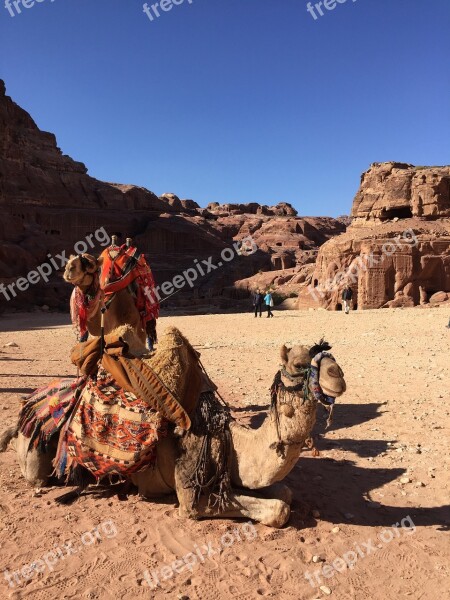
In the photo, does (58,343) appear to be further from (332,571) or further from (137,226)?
(137,226)

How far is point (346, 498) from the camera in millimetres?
4406

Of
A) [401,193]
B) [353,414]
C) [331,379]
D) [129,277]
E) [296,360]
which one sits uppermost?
[401,193]

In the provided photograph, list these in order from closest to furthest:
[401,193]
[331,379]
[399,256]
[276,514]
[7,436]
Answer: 1. [331,379]
2. [276,514]
3. [7,436]
4. [399,256]
5. [401,193]

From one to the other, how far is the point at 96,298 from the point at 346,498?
12.1 ft

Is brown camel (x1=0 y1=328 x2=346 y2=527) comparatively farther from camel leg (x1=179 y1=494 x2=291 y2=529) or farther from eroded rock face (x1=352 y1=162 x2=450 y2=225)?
A: eroded rock face (x1=352 y1=162 x2=450 y2=225)

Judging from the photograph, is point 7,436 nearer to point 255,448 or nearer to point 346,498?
point 255,448

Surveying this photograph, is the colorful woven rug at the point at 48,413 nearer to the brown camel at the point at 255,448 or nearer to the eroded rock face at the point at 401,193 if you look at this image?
the brown camel at the point at 255,448

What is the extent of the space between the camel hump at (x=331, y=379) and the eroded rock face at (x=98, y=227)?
37.2m

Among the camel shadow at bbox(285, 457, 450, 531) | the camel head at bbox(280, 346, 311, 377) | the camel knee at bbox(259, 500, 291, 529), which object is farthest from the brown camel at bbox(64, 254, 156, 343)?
the camel knee at bbox(259, 500, 291, 529)

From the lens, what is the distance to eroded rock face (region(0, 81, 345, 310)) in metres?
41.9

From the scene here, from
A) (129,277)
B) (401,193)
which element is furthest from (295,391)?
(401,193)

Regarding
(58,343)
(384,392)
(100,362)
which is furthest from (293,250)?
(100,362)

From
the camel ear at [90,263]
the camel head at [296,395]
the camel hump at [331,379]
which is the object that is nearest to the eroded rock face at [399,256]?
the camel ear at [90,263]

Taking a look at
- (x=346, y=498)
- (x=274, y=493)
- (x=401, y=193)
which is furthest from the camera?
(x=401, y=193)
